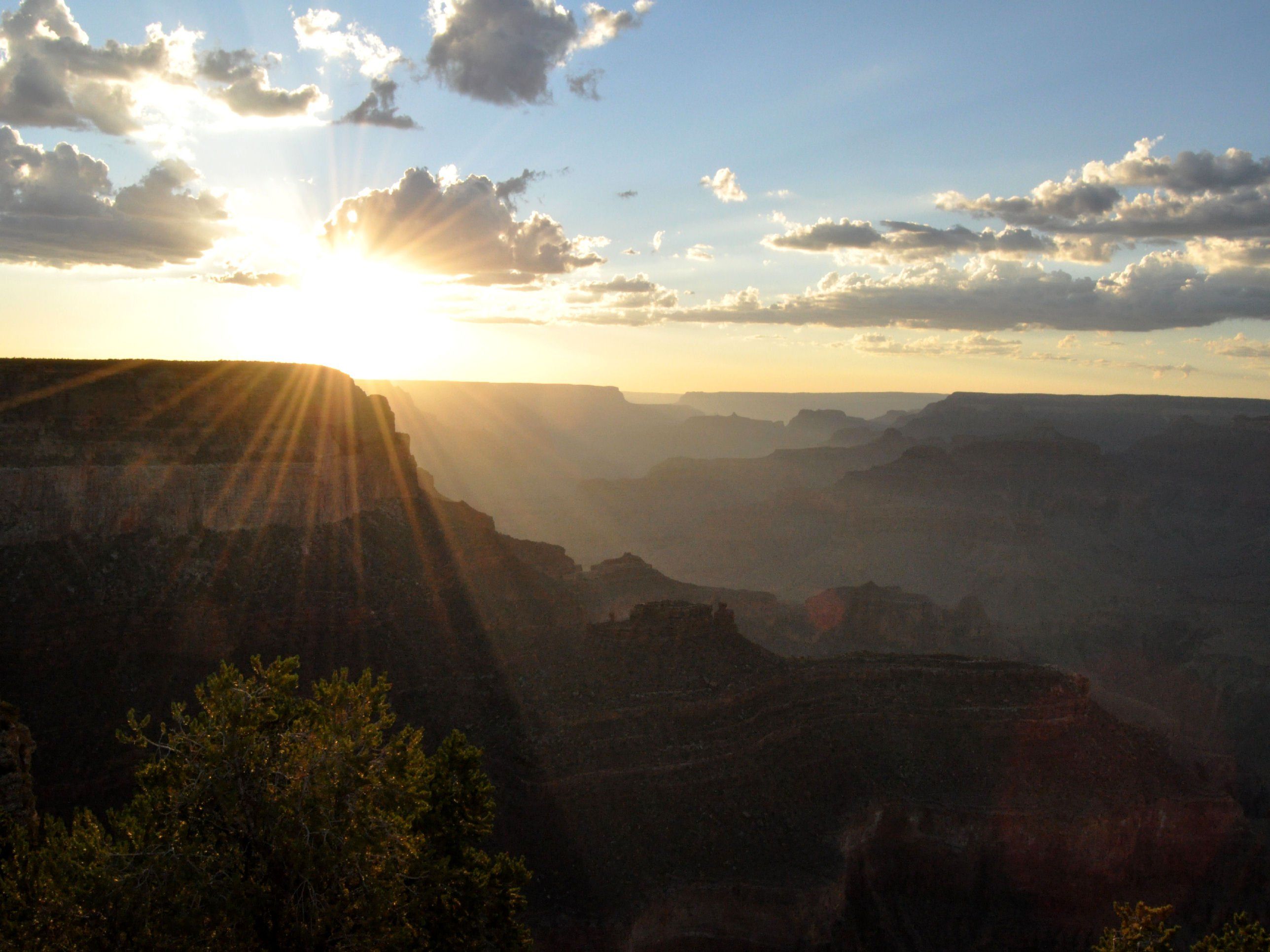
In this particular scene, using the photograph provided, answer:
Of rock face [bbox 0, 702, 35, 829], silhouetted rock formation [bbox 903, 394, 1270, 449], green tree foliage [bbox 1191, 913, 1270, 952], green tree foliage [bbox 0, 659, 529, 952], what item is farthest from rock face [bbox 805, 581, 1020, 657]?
silhouetted rock formation [bbox 903, 394, 1270, 449]

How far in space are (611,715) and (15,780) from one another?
1923 centimetres

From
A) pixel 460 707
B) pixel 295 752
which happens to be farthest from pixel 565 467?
pixel 295 752

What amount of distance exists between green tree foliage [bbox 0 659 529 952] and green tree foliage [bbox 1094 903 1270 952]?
13.6 metres

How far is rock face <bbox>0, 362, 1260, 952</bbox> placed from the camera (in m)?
26.8

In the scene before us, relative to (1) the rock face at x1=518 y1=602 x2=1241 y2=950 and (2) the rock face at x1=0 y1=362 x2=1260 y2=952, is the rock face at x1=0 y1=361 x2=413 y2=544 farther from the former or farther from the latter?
(1) the rock face at x1=518 y1=602 x2=1241 y2=950

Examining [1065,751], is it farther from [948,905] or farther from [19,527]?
[19,527]

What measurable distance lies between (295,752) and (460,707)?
61.6 feet

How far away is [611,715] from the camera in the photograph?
3086 centimetres

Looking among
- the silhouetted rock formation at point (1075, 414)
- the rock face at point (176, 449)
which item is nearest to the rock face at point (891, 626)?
the rock face at point (176, 449)

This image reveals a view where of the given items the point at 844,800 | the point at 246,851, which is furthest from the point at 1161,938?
the point at 246,851

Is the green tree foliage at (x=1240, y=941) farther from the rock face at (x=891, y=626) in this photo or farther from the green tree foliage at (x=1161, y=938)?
the rock face at (x=891, y=626)

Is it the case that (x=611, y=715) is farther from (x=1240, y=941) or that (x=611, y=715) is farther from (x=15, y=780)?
(x=1240, y=941)

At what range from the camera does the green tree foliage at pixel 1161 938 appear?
1520 centimetres

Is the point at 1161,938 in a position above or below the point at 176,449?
below
